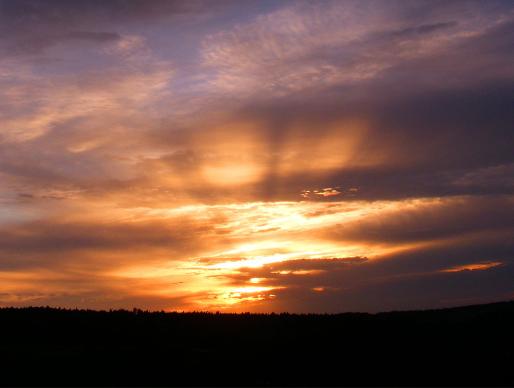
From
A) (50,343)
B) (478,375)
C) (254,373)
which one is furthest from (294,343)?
(50,343)

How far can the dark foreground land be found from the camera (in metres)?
34.2

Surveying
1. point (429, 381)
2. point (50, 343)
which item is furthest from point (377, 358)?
point (50, 343)

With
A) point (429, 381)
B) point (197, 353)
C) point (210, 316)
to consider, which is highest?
point (210, 316)

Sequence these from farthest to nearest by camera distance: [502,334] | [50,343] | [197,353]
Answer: [502,334]
[50,343]
[197,353]

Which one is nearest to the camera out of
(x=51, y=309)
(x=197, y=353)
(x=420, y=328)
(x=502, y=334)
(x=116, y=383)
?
(x=116, y=383)

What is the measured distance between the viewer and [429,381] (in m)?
34.3

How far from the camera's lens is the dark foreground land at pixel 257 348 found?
3416 cm

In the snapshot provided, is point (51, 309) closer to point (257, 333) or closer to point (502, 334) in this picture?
point (257, 333)

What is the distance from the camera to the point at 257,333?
162 feet

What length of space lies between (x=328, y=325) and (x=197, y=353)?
1541 cm

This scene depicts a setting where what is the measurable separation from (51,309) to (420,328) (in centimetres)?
3043

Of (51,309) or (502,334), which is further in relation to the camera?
(51,309)

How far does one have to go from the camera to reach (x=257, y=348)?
142ft

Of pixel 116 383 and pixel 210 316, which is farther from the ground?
pixel 210 316
